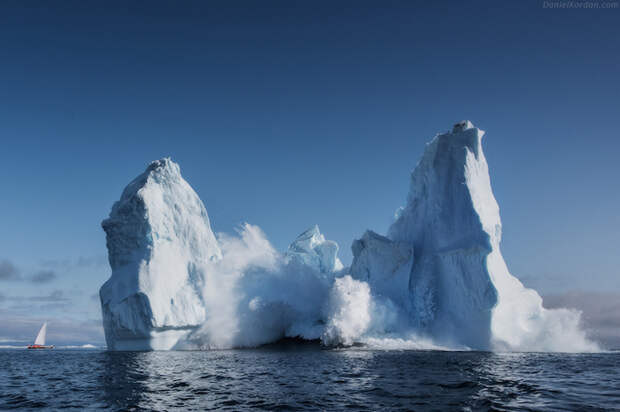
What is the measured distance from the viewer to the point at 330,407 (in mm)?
9461

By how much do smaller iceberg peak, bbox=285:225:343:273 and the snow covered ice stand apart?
1023 centimetres

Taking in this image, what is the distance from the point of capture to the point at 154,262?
32.5 m

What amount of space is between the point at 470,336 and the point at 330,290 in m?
10.1

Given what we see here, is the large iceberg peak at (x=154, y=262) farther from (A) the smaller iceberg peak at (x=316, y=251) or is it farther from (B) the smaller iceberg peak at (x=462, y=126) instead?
(B) the smaller iceberg peak at (x=462, y=126)

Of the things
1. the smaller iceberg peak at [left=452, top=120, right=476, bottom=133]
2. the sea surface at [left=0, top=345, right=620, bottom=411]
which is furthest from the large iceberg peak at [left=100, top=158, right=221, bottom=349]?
the smaller iceberg peak at [left=452, top=120, right=476, bottom=133]

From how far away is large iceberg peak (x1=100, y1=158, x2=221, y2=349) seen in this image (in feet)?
104

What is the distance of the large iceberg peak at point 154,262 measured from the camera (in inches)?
1248

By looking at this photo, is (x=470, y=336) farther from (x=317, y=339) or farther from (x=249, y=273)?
(x=249, y=273)

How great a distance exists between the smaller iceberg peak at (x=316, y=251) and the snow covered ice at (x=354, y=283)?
10.2m

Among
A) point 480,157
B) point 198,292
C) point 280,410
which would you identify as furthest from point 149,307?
point 480,157

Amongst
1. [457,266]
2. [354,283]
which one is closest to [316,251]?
[354,283]

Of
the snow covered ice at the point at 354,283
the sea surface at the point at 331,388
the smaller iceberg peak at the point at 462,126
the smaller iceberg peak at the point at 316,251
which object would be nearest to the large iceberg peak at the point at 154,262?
the snow covered ice at the point at 354,283

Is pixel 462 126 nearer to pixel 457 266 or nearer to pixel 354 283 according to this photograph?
pixel 457 266

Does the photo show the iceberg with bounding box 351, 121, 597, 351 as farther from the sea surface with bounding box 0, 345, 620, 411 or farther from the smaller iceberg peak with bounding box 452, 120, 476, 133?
the sea surface with bounding box 0, 345, 620, 411
